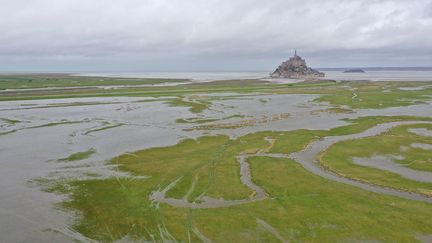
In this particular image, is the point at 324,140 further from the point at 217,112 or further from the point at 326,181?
the point at 217,112

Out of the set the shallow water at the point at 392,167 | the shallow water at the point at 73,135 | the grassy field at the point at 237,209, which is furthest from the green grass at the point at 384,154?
the shallow water at the point at 73,135

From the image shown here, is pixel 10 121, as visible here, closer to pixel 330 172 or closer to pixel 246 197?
pixel 246 197

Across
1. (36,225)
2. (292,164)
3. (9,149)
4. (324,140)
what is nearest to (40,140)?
(9,149)

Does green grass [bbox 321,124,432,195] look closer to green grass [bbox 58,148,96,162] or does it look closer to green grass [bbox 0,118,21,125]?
green grass [bbox 58,148,96,162]

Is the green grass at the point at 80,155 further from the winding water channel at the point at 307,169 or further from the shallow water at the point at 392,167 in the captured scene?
the shallow water at the point at 392,167

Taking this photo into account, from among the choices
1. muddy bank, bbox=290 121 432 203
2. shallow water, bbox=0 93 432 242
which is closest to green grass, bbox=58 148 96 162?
shallow water, bbox=0 93 432 242

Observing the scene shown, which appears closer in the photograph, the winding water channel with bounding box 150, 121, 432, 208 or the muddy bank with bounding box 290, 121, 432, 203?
the winding water channel with bounding box 150, 121, 432, 208
